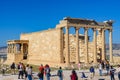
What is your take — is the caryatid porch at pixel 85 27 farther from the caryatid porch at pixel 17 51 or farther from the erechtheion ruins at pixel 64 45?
the caryatid porch at pixel 17 51

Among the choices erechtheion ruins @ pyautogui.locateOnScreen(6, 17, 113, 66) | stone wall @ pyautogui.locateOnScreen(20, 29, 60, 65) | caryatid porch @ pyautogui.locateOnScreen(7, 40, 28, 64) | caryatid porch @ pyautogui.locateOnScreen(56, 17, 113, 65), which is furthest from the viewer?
caryatid porch @ pyautogui.locateOnScreen(7, 40, 28, 64)

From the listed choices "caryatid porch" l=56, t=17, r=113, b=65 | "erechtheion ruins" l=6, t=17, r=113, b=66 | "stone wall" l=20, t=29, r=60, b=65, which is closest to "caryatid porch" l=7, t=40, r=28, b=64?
"erechtheion ruins" l=6, t=17, r=113, b=66

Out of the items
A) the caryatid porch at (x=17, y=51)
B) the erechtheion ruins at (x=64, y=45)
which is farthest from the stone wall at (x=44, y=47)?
the caryatid porch at (x=17, y=51)

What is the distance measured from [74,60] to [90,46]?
424cm

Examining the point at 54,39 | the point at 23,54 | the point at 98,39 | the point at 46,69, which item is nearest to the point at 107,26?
the point at 98,39

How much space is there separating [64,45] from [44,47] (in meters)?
4.27

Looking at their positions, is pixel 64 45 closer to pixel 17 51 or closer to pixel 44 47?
pixel 44 47

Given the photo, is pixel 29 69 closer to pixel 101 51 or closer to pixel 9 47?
pixel 101 51

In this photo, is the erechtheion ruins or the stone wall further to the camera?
the stone wall

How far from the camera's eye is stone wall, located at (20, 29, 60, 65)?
128ft

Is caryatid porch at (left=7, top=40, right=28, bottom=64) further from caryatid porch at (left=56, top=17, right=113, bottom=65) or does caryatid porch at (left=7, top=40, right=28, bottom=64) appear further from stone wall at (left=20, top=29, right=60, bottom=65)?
caryatid porch at (left=56, top=17, right=113, bottom=65)

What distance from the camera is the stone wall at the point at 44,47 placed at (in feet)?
128

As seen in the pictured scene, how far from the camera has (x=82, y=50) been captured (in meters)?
42.8

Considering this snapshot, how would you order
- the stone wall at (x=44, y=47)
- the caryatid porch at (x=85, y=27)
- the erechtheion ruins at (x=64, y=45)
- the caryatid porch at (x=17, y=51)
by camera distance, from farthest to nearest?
the caryatid porch at (x=17, y=51)
the stone wall at (x=44, y=47)
the erechtheion ruins at (x=64, y=45)
the caryatid porch at (x=85, y=27)
